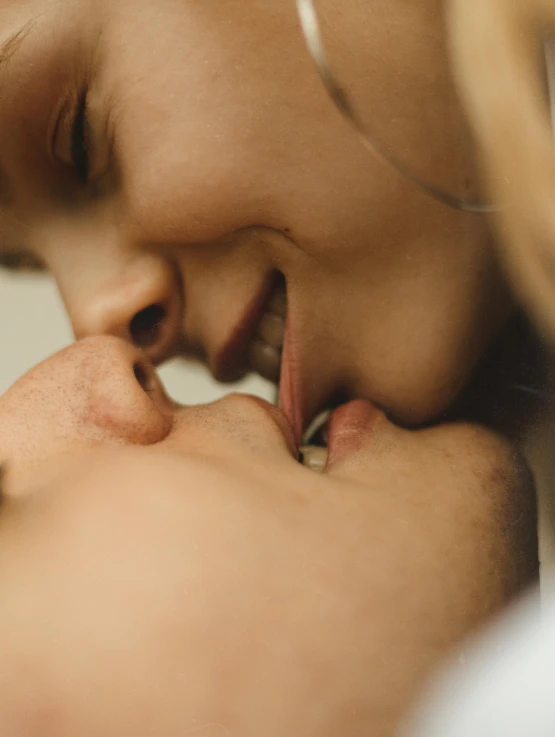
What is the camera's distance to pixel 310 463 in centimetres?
30

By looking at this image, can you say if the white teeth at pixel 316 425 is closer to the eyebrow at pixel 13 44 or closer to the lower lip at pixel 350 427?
the lower lip at pixel 350 427

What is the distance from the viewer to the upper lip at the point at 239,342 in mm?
339

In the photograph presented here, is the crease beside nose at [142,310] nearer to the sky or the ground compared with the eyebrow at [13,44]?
nearer to the ground

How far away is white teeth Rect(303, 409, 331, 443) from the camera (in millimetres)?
322

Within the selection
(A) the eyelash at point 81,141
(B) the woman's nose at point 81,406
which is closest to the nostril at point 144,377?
(B) the woman's nose at point 81,406

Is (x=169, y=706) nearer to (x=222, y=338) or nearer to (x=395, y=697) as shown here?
(x=395, y=697)

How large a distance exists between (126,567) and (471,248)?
19cm

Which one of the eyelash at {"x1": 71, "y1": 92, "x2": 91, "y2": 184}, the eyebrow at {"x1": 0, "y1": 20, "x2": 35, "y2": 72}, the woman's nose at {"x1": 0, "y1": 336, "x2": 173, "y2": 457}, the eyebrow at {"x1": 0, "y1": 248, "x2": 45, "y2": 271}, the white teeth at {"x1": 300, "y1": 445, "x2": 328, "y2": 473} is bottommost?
the white teeth at {"x1": 300, "y1": 445, "x2": 328, "y2": 473}

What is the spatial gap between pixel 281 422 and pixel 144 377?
6 centimetres

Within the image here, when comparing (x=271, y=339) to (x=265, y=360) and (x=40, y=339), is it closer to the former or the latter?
(x=265, y=360)

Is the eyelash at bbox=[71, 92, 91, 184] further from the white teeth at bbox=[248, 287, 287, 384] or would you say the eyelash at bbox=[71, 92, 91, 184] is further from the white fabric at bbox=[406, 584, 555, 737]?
the white fabric at bbox=[406, 584, 555, 737]

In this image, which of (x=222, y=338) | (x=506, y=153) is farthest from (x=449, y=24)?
(x=222, y=338)

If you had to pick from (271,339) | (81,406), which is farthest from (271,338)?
(81,406)

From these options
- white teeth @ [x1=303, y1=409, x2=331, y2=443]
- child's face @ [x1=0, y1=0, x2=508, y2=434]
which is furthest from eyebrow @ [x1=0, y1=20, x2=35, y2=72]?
white teeth @ [x1=303, y1=409, x2=331, y2=443]
